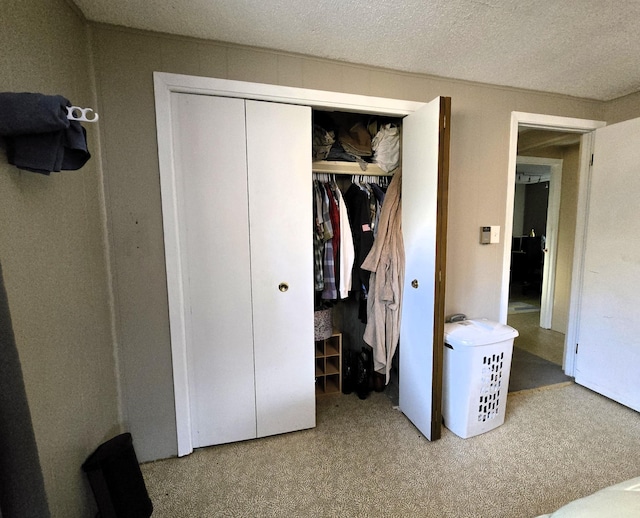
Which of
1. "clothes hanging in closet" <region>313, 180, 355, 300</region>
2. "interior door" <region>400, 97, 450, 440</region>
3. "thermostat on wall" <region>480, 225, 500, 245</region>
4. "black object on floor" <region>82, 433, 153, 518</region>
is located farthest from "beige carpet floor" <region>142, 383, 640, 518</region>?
"thermostat on wall" <region>480, 225, 500, 245</region>

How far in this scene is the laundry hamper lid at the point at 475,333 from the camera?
1.78m

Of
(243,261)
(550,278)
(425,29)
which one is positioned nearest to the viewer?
(425,29)

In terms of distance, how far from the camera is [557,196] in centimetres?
367

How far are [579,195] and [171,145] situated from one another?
3.12m

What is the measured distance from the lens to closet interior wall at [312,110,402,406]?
6.99ft

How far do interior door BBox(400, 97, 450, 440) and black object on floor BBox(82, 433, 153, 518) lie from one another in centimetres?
155

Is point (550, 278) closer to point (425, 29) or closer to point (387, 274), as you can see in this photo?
point (387, 274)

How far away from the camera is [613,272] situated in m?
2.19

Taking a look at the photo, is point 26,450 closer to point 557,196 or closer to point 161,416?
point 161,416

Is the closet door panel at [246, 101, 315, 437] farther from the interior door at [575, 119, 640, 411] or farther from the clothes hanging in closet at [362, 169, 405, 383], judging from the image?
the interior door at [575, 119, 640, 411]

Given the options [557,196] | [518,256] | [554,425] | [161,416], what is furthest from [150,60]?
[518,256]

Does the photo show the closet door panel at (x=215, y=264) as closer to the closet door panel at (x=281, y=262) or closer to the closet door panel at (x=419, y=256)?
the closet door panel at (x=281, y=262)

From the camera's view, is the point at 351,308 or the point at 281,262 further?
the point at 351,308

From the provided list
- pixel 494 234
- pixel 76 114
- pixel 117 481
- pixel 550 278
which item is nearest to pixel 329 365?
pixel 117 481
